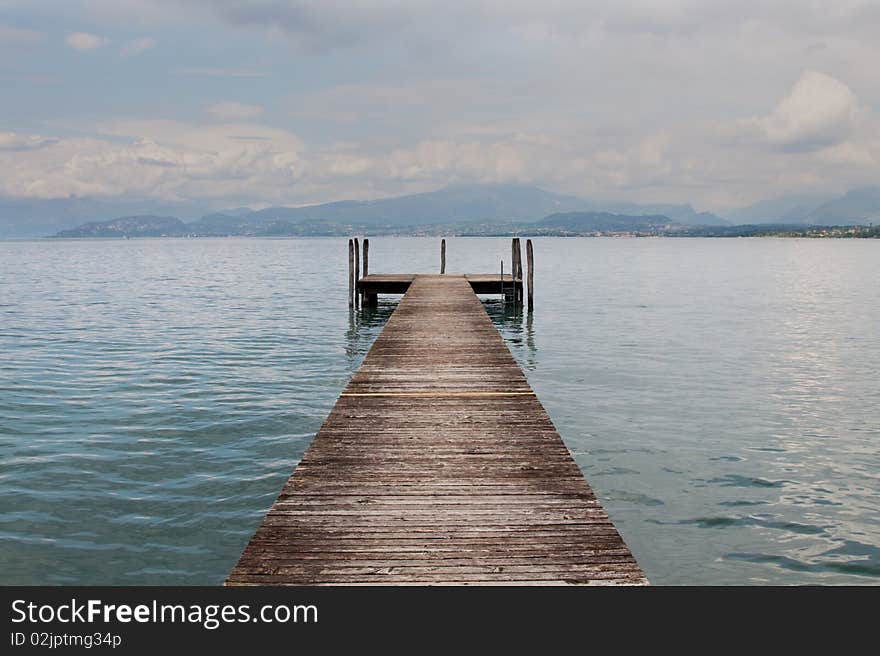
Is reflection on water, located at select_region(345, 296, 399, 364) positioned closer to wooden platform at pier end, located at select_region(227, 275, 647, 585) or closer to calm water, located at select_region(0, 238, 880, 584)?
calm water, located at select_region(0, 238, 880, 584)

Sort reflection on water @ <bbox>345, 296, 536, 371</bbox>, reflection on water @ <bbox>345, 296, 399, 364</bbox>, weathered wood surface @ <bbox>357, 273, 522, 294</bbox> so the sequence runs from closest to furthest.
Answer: reflection on water @ <bbox>345, 296, 399, 364</bbox>, reflection on water @ <bbox>345, 296, 536, 371</bbox>, weathered wood surface @ <bbox>357, 273, 522, 294</bbox>

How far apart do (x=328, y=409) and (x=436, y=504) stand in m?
9.07

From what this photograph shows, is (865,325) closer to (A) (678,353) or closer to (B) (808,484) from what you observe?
(A) (678,353)

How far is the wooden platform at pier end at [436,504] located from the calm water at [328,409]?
1.82 meters

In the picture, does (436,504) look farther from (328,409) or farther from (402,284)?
(402,284)

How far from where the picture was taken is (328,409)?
49.1ft

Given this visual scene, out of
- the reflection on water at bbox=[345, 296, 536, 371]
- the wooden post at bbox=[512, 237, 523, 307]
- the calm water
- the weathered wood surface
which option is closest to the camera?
the calm water

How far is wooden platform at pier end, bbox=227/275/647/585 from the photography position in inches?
196

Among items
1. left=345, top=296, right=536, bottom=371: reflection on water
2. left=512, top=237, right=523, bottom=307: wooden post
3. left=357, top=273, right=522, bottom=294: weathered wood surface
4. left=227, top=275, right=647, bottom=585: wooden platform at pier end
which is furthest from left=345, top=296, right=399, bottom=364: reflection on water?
left=227, top=275, right=647, bottom=585: wooden platform at pier end

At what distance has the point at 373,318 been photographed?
3159 cm

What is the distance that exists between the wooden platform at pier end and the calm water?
5.96ft

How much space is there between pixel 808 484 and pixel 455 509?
275 inches

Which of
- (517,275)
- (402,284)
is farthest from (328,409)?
(517,275)
